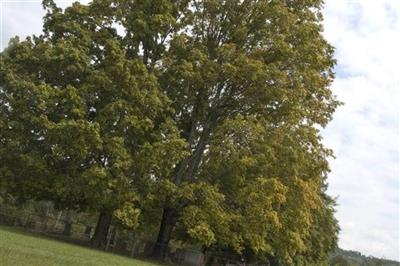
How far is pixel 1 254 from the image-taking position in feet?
47.3

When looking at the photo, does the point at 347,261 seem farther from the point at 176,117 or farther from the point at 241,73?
the point at 241,73

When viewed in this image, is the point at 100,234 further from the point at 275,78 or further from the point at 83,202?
the point at 275,78

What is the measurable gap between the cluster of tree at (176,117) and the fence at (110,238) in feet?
6.08

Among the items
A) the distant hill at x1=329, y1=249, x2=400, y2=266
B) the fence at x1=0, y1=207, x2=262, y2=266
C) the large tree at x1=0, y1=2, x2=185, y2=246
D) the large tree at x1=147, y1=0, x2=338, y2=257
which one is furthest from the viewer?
the distant hill at x1=329, y1=249, x2=400, y2=266

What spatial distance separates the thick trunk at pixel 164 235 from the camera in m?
33.2

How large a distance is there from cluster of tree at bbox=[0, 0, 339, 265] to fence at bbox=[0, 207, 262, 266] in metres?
1.85

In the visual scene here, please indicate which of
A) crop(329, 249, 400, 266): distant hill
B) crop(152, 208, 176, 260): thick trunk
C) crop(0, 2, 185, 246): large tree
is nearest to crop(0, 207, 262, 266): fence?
crop(152, 208, 176, 260): thick trunk

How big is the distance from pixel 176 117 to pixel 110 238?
8.55 m

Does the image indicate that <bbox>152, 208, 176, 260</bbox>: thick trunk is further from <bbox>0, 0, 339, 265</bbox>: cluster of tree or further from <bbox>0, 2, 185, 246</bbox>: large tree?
<bbox>0, 2, 185, 246</bbox>: large tree

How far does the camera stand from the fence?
34656 mm

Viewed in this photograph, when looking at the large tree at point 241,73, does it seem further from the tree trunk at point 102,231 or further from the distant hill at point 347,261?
the distant hill at point 347,261

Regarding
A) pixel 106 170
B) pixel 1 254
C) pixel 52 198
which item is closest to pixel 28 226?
pixel 52 198

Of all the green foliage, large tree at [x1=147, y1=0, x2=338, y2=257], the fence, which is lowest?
the fence

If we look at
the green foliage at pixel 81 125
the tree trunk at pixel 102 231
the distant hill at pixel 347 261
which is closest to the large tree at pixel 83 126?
the green foliage at pixel 81 125
